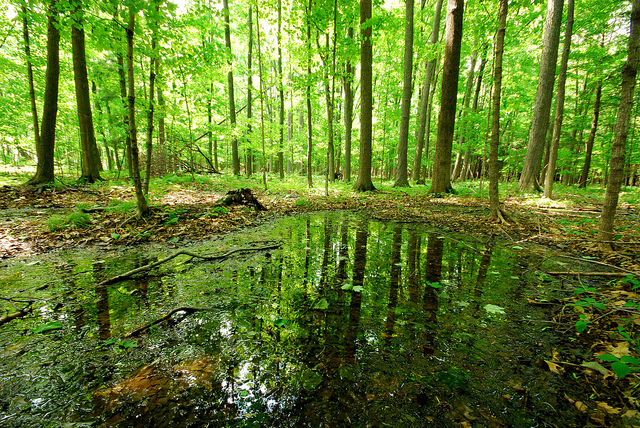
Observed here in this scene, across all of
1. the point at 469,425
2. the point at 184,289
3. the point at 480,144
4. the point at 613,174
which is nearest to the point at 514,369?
the point at 469,425

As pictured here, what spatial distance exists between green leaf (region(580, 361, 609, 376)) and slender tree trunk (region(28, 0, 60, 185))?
1254 centimetres

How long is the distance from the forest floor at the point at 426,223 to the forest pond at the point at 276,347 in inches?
11.6

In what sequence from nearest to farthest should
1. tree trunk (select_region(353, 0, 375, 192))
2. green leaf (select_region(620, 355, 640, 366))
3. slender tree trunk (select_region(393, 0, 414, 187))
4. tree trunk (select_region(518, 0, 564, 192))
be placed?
green leaf (select_region(620, 355, 640, 366)), tree trunk (select_region(518, 0, 564, 192)), tree trunk (select_region(353, 0, 375, 192)), slender tree trunk (select_region(393, 0, 414, 187))

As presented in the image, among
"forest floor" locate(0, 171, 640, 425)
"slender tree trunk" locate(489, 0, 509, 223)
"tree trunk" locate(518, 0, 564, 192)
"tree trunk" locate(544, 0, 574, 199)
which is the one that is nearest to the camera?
→ "forest floor" locate(0, 171, 640, 425)

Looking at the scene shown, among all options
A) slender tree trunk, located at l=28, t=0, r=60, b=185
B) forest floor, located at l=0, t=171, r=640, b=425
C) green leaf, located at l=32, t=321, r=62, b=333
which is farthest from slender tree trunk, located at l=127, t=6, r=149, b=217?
slender tree trunk, located at l=28, t=0, r=60, b=185

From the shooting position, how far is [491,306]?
2.22 m

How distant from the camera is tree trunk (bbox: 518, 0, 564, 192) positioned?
8.41 meters

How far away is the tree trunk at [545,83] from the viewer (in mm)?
8414

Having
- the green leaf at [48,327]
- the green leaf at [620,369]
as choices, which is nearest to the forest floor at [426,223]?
the green leaf at [620,369]

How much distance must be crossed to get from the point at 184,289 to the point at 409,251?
310 cm

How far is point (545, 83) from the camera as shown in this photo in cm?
880

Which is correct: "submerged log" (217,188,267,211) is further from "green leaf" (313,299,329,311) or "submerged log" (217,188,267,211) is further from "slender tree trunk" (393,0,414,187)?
"slender tree trunk" (393,0,414,187)

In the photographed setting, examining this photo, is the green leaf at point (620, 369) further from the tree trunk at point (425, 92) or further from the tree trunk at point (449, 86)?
the tree trunk at point (425, 92)

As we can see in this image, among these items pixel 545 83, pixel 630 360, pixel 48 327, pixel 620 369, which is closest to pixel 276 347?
pixel 48 327
